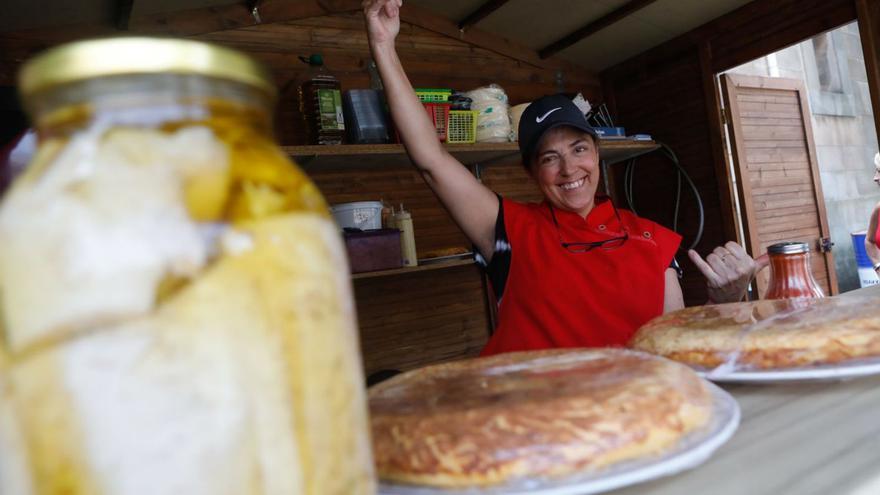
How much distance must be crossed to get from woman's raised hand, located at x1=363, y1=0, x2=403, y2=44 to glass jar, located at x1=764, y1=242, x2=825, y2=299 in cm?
92

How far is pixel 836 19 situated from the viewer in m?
3.21

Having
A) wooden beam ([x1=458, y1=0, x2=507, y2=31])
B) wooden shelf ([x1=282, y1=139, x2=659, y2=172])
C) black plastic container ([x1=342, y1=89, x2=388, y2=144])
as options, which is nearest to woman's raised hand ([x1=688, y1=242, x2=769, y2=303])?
wooden shelf ([x1=282, y1=139, x2=659, y2=172])

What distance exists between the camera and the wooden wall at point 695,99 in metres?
3.51

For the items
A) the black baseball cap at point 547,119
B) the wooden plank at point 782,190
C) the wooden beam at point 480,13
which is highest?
the wooden beam at point 480,13

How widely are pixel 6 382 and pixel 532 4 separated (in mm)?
3448

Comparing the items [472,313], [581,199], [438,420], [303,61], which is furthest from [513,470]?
[472,313]

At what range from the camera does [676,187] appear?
4074 millimetres

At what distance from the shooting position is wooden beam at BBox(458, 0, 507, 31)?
3.27 metres

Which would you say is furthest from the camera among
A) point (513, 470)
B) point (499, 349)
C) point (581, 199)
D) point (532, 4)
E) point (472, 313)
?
point (472, 313)

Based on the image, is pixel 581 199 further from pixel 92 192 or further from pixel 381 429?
pixel 92 192

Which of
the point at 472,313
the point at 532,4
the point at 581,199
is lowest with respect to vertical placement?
the point at 472,313

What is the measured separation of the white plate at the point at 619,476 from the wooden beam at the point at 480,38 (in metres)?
3.27

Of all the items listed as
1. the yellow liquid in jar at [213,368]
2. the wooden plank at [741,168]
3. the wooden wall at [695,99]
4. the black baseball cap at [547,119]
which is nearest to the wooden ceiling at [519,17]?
the wooden wall at [695,99]

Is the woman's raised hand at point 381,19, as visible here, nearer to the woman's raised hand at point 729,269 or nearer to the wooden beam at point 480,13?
the woman's raised hand at point 729,269
